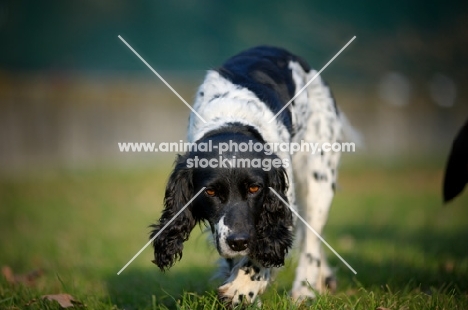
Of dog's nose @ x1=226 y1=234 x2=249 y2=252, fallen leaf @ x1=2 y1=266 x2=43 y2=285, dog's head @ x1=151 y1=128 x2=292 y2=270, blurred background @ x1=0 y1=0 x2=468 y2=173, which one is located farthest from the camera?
blurred background @ x1=0 y1=0 x2=468 y2=173


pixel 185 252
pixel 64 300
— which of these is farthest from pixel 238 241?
pixel 185 252

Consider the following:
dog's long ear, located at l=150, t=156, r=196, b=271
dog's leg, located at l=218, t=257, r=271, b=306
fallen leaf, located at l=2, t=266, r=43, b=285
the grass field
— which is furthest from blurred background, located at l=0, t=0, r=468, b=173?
dog's leg, located at l=218, t=257, r=271, b=306

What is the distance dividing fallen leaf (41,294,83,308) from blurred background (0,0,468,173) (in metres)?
14.6

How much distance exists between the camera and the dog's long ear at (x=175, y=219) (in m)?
4.07

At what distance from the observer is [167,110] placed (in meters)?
20.2

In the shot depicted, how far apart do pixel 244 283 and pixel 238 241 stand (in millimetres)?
473

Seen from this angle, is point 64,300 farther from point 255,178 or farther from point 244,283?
point 255,178

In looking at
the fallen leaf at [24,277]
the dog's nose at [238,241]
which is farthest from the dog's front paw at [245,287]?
the fallen leaf at [24,277]

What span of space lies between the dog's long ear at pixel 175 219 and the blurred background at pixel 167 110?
5.25 ft

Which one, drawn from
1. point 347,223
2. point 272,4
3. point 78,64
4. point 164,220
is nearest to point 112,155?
point 78,64

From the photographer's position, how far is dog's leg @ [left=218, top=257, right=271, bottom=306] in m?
3.87

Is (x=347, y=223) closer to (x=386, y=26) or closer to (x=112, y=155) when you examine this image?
(x=112, y=155)

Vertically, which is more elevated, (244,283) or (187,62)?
(187,62)

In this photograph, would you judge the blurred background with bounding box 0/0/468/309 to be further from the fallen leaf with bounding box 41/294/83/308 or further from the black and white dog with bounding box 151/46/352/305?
the fallen leaf with bounding box 41/294/83/308
